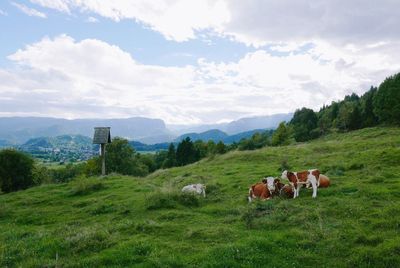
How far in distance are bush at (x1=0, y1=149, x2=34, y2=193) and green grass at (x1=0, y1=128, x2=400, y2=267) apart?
25.5 m

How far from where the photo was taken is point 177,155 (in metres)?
85.9

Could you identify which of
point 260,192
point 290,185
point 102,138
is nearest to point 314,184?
point 290,185

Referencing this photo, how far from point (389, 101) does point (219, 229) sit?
60.2m

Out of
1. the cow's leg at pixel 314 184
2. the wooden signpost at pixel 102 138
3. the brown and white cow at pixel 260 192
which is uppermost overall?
the wooden signpost at pixel 102 138

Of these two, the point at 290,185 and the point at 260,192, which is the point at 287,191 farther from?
the point at 260,192

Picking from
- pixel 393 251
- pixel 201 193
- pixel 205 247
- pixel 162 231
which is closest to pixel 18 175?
pixel 201 193

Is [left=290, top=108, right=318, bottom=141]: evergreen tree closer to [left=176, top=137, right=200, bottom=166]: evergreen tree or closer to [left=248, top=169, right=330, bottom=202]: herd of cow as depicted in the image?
[left=176, top=137, right=200, bottom=166]: evergreen tree

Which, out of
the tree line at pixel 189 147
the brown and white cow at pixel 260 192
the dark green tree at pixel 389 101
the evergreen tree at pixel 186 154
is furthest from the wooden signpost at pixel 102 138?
the dark green tree at pixel 389 101

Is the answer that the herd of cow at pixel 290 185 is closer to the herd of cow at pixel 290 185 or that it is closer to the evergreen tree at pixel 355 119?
the herd of cow at pixel 290 185

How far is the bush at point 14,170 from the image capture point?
45.7 meters

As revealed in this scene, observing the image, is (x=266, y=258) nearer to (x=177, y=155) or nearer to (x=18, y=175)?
(x=18, y=175)

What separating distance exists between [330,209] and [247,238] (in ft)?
15.2

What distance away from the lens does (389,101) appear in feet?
209

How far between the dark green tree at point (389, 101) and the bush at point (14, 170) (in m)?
57.5
